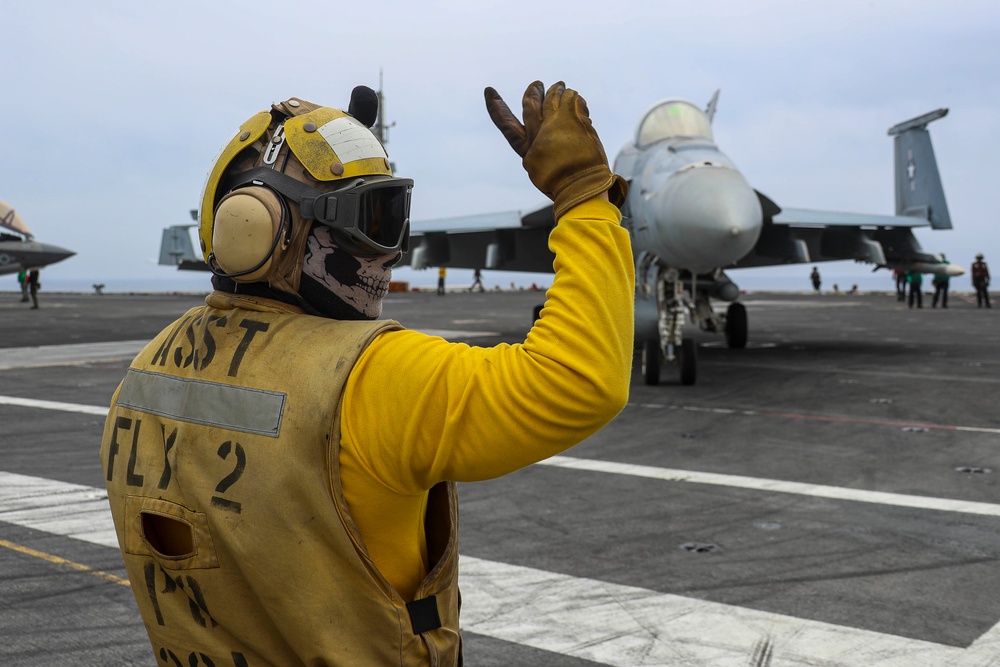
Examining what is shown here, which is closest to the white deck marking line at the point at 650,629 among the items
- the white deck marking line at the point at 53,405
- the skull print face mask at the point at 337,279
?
the skull print face mask at the point at 337,279

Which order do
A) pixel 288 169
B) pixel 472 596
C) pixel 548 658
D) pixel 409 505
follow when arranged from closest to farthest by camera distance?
pixel 409 505
pixel 288 169
pixel 548 658
pixel 472 596

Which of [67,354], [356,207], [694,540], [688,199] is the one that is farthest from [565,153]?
[67,354]

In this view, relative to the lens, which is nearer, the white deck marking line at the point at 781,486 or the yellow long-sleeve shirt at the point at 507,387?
the yellow long-sleeve shirt at the point at 507,387

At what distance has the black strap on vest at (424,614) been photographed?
1738mm

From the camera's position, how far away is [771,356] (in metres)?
15.9

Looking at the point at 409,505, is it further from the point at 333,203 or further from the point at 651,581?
the point at 651,581

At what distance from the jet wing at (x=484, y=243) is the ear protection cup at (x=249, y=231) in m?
13.8

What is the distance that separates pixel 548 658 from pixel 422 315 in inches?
1029

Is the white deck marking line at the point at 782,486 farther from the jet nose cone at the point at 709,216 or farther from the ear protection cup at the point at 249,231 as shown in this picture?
the ear protection cup at the point at 249,231

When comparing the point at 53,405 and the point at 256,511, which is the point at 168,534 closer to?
the point at 256,511

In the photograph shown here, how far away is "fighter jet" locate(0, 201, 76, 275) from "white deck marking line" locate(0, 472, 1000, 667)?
3777 centimetres

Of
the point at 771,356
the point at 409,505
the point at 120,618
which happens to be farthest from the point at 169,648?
the point at 771,356

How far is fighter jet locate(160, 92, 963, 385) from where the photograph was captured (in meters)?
10.4

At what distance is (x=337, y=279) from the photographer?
5.98ft
